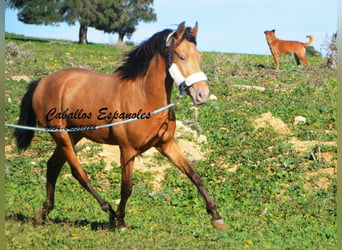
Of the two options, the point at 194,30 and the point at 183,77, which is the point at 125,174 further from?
the point at 194,30

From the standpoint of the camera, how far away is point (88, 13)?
1312 inches

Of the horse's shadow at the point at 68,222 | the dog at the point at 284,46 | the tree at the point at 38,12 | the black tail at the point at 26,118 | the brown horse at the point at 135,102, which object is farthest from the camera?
the tree at the point at 38,12

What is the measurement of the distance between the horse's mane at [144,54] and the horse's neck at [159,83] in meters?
0.12

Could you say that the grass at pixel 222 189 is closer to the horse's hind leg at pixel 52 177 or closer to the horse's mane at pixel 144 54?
the horse's hind leg at pixel 52 177

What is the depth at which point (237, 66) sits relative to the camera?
16.9m

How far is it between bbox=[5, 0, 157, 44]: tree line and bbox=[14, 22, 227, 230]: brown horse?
1029 inches

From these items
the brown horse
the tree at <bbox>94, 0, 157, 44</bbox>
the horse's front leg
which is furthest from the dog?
the tree at <bbox>94, 0, 157, 44</bbox>

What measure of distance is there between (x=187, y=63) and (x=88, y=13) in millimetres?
29427

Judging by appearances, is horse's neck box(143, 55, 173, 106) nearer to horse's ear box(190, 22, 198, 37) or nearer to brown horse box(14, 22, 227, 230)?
brown horse box(14, 22, 227, 230)

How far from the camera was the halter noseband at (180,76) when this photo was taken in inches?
207

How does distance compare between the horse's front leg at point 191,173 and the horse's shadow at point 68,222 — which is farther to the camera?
the horse's shadow at point 68,222

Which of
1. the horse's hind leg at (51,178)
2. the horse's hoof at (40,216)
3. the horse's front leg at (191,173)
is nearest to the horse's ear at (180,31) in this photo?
the horse's front leg at (191,173)

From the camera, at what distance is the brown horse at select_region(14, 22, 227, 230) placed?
→ 539 cm

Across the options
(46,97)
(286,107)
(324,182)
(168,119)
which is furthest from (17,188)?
(286,107)
